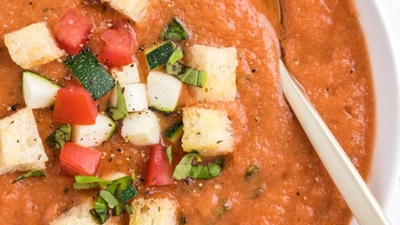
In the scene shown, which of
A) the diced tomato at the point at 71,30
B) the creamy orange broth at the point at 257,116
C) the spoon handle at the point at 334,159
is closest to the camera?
the spoon handle at the point at 334,159

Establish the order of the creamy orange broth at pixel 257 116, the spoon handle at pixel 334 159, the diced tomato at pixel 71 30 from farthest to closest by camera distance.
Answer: the creamy orange broth at pixel 257 116, the diced tomato at pixel 71 30, the spoon handle at pixel 334 159

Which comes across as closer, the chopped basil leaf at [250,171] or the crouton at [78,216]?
the crouton at [78,216]

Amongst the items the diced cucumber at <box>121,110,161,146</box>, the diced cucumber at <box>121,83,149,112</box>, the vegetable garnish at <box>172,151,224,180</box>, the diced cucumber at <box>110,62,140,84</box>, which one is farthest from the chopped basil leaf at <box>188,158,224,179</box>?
the diced cucumber at <box>110,62,140,84</box>

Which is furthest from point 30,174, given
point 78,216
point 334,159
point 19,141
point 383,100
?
point 383,100

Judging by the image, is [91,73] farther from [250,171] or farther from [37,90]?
[250,171]

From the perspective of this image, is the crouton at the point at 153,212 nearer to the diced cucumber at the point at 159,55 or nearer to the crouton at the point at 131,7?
the diced cucumber at the point at 159,55

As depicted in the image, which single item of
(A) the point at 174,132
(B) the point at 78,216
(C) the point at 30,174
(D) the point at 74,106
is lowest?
(B) the point at 78,216

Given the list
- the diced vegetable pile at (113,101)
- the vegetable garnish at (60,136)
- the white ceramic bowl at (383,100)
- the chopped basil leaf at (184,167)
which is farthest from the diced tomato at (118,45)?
the white ceramic bowl at (383,100)
